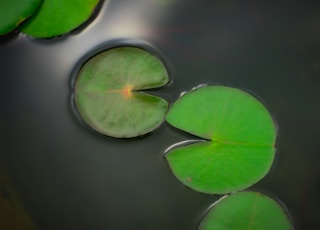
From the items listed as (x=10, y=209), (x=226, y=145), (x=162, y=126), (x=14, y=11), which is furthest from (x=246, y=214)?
(x=14, y=11)

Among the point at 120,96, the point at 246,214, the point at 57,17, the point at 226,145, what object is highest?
the point at 57,17

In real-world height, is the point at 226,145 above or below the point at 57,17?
below

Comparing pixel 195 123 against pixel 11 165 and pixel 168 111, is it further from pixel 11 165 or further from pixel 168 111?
pixel 11 165

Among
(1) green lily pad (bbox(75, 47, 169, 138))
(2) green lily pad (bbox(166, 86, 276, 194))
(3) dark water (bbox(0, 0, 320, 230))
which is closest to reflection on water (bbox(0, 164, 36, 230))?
(3) dark water (bbox(0, 0, 320, 230))

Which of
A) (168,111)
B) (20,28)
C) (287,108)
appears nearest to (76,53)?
(20,28)

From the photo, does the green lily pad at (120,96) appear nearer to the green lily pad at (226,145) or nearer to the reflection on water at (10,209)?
the green lily pad at (226,145)

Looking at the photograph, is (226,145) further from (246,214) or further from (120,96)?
(120,96)

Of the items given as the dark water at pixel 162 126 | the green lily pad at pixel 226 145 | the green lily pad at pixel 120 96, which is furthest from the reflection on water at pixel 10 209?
the green lily pad at pixel 226 145
